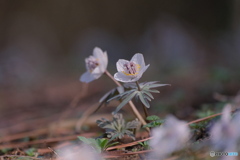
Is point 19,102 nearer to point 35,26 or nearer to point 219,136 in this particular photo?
point 219,136

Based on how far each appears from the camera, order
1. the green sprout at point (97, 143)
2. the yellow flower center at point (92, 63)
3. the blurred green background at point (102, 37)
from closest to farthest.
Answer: the green sprout at point (97, 143), the yellow flower center at point (92, 63), the blurred green background at point (102, 37)

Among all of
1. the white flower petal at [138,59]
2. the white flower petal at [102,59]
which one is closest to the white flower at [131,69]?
the white flower petal at [138,59]

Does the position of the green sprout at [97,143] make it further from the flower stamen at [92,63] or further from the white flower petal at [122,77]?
the flower stamen at [92,63]

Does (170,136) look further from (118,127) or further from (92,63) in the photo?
(92,63)

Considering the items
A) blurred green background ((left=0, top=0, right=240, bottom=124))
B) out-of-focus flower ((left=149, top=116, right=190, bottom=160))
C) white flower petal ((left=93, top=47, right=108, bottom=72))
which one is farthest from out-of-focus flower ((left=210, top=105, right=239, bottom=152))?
blurred green background ((left=0, top=0, right=240, bottom=124))

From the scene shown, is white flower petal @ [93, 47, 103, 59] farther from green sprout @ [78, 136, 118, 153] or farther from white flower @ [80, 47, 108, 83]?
green sprout @ [78, 136, 118, 153]

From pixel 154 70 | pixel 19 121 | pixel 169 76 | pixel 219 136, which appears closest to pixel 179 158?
pixel 219 136
